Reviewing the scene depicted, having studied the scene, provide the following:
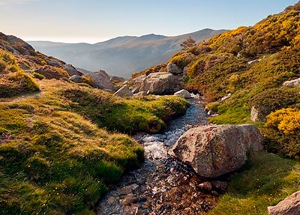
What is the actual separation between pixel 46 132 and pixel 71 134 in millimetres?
1802

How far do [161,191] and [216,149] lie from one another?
178 inches

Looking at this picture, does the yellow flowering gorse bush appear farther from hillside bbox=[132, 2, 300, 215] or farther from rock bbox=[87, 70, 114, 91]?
rock bbox=[87, 70, 114, 91]

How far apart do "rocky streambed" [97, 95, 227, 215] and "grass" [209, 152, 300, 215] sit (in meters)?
0.93

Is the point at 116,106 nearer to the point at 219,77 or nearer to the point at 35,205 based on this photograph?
the point at 35,205

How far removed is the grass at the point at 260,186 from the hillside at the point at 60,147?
7.13 m

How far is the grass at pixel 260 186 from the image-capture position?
1217 cm

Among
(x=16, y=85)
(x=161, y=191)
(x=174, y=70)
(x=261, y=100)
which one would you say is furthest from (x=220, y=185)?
(x=174, y=70)

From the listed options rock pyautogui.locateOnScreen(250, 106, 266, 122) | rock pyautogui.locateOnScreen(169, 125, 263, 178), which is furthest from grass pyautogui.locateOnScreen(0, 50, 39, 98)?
rock pyautogui.locateOnScreen(250, 106, 266, 122)

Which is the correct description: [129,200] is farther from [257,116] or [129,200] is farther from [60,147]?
[257,116]

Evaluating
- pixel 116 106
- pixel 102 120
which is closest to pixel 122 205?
pixel 102 120

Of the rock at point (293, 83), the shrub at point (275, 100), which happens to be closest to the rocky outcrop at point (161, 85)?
the rock at point (293, 83)

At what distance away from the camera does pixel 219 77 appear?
145 feet

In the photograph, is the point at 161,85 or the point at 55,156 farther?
the point at 161,85

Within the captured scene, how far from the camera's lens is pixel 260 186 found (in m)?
13.9
